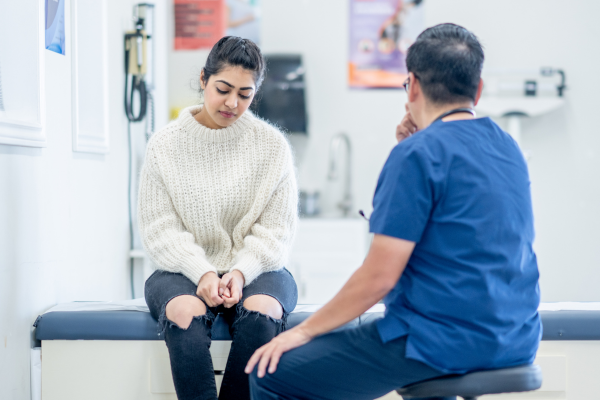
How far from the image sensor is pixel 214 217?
1.53 m

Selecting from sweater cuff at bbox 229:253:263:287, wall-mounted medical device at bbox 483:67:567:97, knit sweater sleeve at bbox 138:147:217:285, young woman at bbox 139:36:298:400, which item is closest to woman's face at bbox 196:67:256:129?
young woman at bbox 139:36:298:400

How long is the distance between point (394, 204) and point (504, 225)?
187 mm

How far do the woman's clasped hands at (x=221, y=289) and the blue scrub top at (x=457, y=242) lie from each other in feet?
1.62

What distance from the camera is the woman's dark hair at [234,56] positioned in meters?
1.47

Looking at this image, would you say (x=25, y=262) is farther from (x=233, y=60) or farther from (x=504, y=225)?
(x=504, y=225)

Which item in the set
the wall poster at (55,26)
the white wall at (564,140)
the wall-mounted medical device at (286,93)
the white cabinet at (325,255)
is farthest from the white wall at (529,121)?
the wall poster at (55,26)

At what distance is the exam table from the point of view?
1.43 meters

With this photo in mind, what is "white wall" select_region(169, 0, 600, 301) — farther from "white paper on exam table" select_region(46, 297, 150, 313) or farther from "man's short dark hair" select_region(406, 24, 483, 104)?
"man's short dark hair" select_region(406, 24, 483, 104)

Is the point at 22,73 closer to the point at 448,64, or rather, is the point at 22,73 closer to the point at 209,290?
the point at 209,290

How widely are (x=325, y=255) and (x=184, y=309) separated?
193 centimetres

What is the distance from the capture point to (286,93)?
3.32 metres

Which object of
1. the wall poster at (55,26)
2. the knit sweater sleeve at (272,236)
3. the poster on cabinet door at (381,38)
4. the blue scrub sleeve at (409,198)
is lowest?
the knit sweater sleeve at (272,236)

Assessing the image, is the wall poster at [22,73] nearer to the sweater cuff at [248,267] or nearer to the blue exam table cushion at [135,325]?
the blue exam table cushion at [135,325]

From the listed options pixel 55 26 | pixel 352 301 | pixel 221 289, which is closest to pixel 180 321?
pixel 221 289
